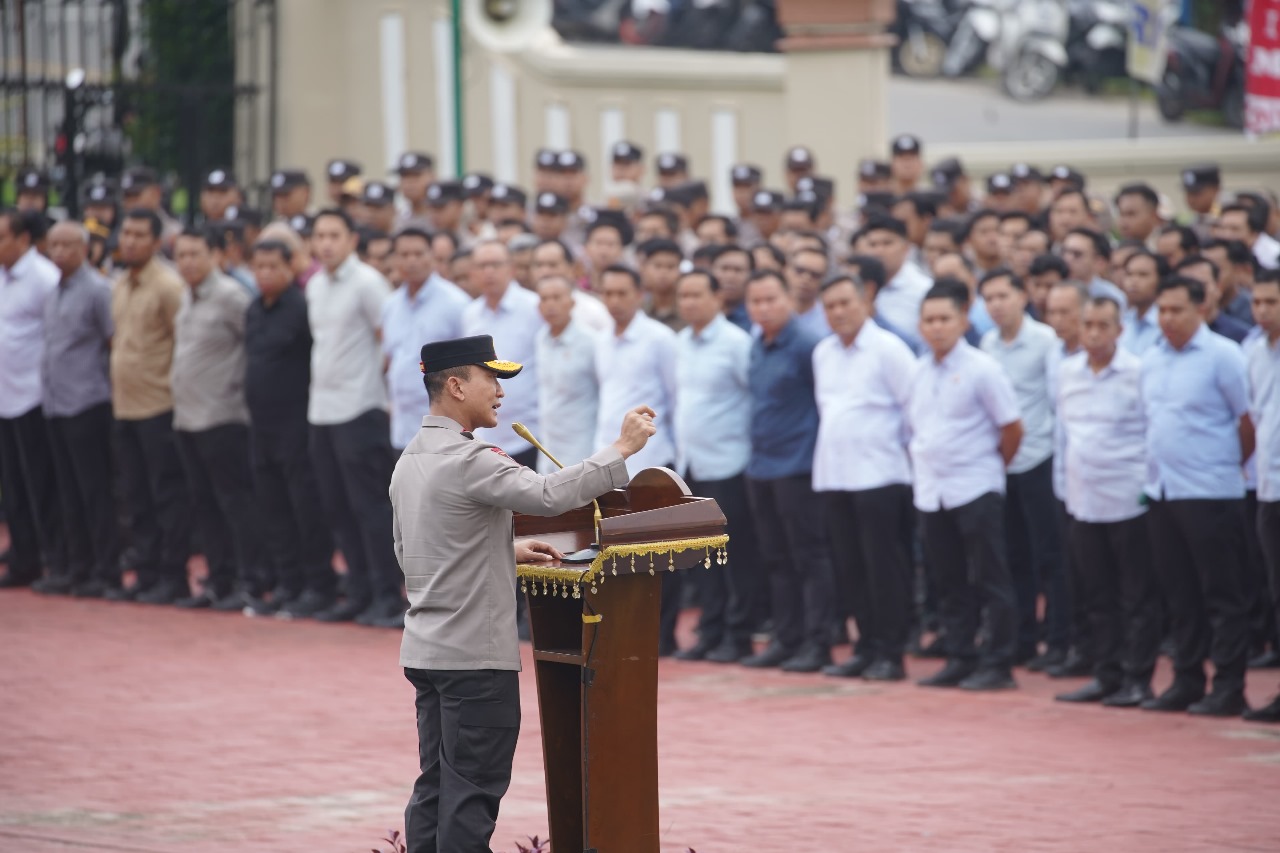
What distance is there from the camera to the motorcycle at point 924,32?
100 ft

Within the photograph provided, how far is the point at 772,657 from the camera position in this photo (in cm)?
1116

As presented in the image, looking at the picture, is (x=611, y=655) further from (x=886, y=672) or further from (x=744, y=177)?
(x=744, y=177)

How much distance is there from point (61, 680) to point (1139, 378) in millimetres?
5666

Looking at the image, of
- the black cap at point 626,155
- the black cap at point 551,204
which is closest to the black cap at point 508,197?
the black cap at point 551,204

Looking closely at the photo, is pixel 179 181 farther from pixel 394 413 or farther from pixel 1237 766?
pixel 1237 766

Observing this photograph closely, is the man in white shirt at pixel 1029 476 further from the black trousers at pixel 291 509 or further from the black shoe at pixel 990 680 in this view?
the black trousers at pixel 291 509

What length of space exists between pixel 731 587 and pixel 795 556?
0.52 meters

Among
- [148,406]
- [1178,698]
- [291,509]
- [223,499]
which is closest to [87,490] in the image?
[148,406]

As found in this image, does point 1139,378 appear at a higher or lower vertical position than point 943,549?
higher

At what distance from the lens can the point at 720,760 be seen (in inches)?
345

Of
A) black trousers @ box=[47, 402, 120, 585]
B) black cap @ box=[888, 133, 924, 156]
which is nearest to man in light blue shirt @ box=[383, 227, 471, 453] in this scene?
black trousers @ box=[47, 402, 120, 585]

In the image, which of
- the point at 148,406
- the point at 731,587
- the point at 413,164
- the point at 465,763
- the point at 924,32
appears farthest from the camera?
the point at 924,32

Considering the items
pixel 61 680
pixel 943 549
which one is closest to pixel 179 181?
pixel 61 680

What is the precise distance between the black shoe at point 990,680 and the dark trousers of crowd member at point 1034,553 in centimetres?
61
